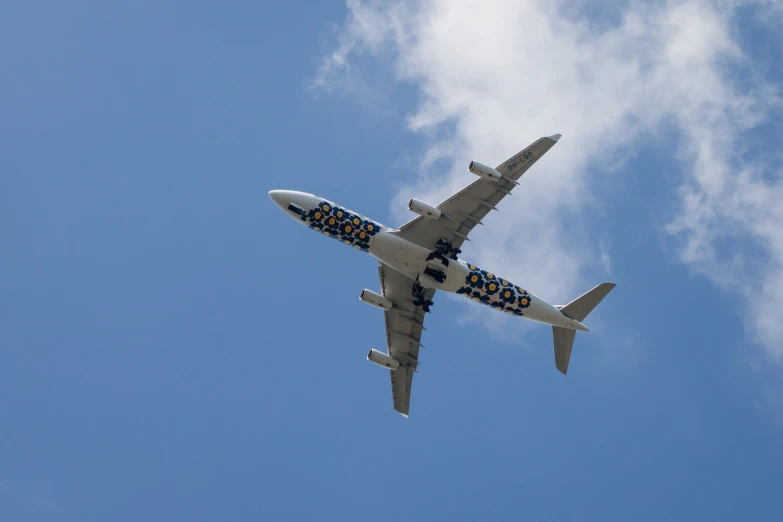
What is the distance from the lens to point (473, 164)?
67.4 m

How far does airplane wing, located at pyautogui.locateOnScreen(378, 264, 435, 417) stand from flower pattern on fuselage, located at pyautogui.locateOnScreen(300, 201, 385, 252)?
5878 mm

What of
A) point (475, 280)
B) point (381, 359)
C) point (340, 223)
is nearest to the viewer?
point (340, 223)

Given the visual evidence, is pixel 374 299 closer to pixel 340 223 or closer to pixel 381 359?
pixel 381 359

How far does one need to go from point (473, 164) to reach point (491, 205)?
172 inches

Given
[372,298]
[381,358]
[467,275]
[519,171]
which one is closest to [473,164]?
[519,171]

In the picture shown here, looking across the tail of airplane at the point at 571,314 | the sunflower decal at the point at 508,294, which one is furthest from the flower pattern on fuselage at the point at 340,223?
the tail of airplane at the point at 571,314

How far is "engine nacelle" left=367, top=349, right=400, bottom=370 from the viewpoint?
3108 inches

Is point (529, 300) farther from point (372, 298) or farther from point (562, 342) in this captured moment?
point (372, 298)

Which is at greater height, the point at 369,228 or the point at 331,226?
the point at 369,228

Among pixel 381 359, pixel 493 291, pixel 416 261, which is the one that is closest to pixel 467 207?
pixel 416 261

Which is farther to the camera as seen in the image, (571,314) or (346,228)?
(571,314)

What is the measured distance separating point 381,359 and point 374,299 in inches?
250

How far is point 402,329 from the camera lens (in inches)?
3108

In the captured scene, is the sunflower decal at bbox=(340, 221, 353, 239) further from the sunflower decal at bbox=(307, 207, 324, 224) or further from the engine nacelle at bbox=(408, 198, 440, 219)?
the engine nacelle at bbox=(408, 198, 440, 219)
